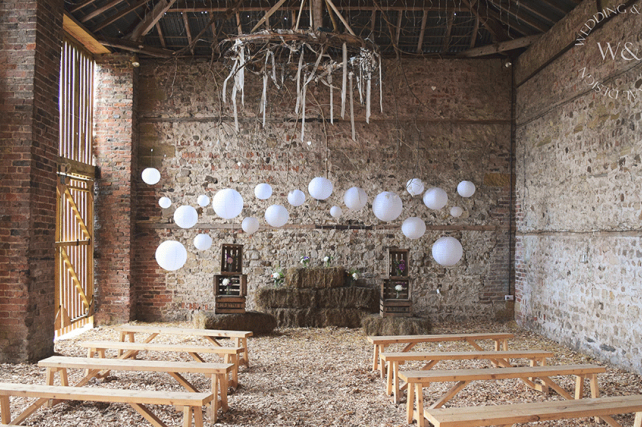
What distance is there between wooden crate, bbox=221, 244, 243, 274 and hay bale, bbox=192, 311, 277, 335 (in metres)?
0.70

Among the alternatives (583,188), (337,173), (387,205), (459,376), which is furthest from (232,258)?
(583,188)

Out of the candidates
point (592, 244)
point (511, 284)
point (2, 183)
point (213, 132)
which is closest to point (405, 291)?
point (511, 284)

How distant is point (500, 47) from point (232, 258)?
5.63 m

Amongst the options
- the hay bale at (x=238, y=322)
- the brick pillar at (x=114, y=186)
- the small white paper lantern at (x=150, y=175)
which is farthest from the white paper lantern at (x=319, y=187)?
the brick pillar at (x=114, y=186)

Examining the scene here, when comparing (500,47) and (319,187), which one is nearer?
(319,187)

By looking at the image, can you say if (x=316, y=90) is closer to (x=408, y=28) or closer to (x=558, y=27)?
(x=408, y=28)

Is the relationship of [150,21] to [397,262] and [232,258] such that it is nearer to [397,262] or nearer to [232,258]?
[232,258]

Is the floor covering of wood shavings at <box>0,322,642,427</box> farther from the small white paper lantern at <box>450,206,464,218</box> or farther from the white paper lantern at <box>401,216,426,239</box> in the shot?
the small white paper lantern at <box>450,206,464,218</box>

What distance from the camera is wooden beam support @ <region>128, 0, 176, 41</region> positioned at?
282 inches

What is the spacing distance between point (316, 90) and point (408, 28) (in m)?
1.93

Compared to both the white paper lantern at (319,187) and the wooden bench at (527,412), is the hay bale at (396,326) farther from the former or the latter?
the wooden bench at (527,412)

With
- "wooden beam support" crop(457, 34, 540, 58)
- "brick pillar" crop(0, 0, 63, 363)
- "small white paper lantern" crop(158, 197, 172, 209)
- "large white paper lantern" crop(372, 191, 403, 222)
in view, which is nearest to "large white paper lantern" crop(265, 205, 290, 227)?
"large white paper lantern" crop(372, 191, 403, 222)

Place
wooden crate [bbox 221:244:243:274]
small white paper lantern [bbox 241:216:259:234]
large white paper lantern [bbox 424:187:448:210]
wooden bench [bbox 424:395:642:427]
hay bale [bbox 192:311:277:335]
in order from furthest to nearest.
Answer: wooden crate [bbox 221:244:243:274], hay bale [bbox 192:311:277:335], small white paper lantern [bbox 241:216:259:234], large white paper lantern [bbox 424:187:448:210], wooden bench [bbox 424:395:642:427]

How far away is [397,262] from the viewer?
763cm
